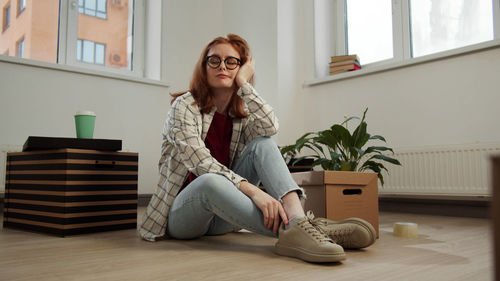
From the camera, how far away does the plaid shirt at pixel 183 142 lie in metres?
1.35

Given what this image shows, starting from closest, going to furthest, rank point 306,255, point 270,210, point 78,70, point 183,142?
point 306,255, point 270,210, point 183,142, point 78,70

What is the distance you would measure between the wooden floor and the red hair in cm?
47

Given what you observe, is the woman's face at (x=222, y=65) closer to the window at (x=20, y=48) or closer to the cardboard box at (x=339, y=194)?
the cardboard box at (x=339, y=194)

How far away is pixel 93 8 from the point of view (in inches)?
132

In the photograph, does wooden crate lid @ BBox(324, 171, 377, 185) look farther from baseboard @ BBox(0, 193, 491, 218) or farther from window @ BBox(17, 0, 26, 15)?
window @ BBox(17, 0, 26, 15)

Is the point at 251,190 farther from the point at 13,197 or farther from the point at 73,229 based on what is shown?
the point at 13,197

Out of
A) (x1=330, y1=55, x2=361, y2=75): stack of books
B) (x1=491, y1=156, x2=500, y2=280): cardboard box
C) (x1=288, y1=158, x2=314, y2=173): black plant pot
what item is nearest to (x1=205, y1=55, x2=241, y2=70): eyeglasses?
(x1=288, y1=158, x2=314, y2=173): black plant pot

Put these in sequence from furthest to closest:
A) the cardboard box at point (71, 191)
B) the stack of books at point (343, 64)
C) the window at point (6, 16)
A: the stack of books at point (343, 64) → the window at point (6, 16) → the cardboard box at point (71, 191)

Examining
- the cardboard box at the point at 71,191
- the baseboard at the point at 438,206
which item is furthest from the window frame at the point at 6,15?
the cardboard box at the point at 71,191

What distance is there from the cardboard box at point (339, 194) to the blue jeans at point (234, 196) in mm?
238

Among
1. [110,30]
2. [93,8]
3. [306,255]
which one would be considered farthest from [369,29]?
[306,255]

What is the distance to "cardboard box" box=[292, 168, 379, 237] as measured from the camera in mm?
1528

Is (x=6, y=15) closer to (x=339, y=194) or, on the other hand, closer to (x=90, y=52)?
(x=90, y=52)

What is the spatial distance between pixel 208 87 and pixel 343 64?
6.60ft
